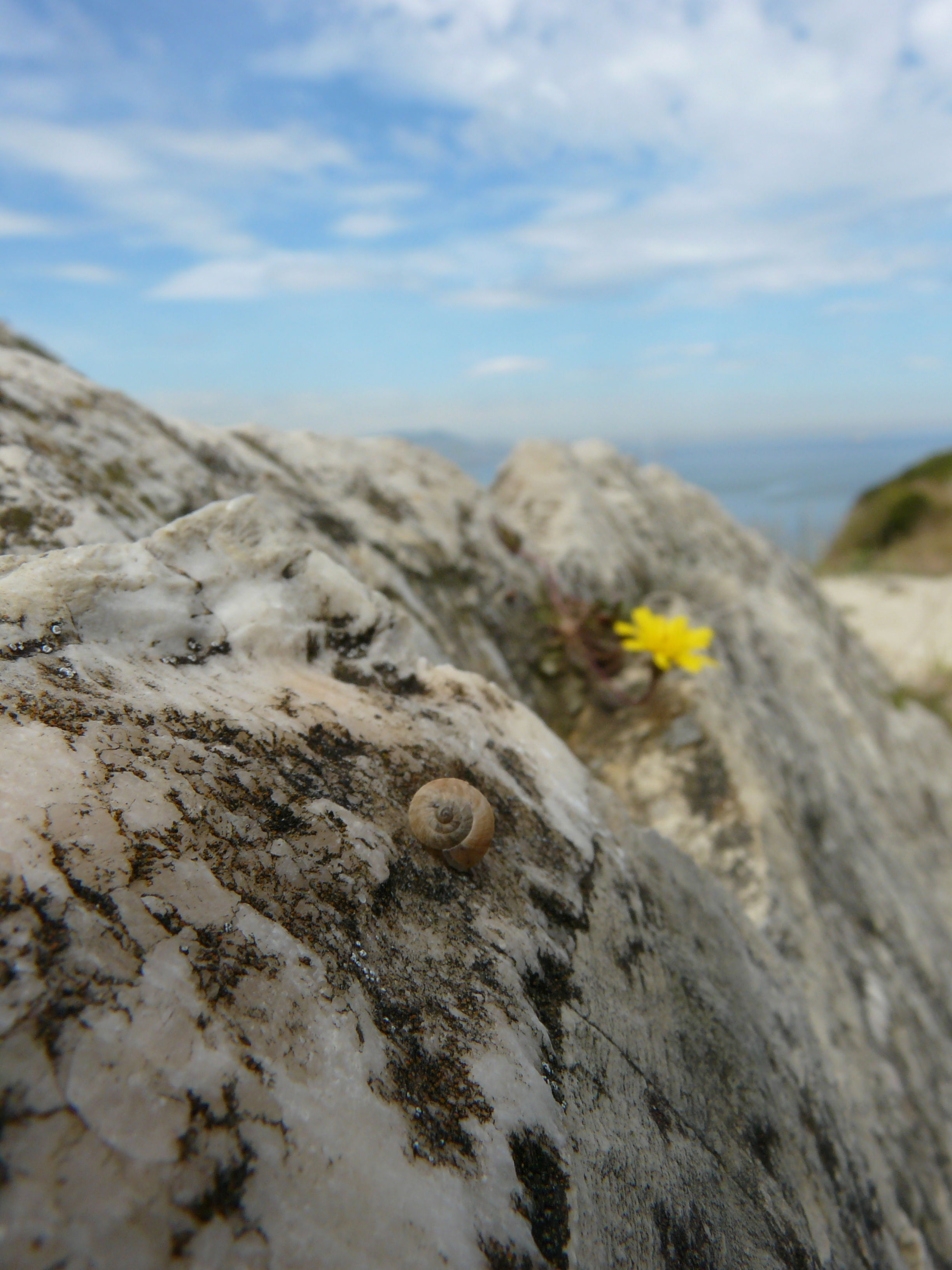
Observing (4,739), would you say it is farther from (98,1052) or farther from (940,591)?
(940,591)

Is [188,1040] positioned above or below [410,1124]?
above

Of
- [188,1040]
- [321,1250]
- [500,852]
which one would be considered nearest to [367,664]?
[500,852]

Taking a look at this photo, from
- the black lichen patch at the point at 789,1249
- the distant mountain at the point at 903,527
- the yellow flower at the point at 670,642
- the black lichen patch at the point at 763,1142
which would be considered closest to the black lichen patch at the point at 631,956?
the black lichen patch at the point at 763,1142

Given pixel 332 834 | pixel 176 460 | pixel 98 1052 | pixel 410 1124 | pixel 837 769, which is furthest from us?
pixel 837 769

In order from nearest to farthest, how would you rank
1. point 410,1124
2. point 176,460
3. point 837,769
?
point 410,1124 < point 176,460 < point 837,769

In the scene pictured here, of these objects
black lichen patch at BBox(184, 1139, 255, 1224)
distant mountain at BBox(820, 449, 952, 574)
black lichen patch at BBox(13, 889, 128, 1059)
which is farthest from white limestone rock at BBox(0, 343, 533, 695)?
Result: distant mountain at BBox(820, 449, 952, 574)

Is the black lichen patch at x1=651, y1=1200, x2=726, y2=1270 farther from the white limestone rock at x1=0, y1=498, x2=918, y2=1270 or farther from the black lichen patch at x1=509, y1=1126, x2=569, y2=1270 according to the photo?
the black lichen patch at x1=509, y1=1126, x2=569, y2=1270
